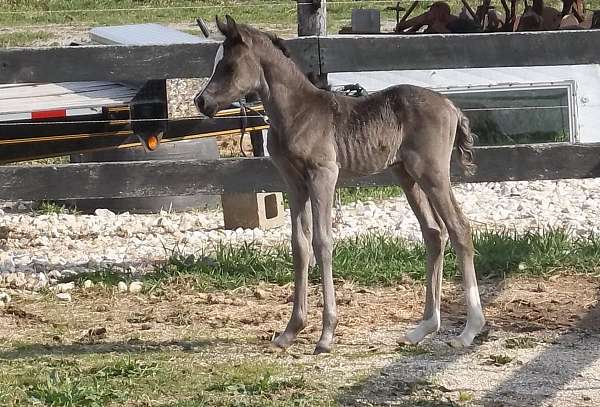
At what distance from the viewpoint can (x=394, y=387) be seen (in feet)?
18.1

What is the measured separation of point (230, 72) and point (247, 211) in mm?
3305

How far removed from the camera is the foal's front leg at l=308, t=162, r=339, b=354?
600 centimetres

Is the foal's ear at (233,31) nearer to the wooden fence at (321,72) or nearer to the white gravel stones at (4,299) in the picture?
the wooden fence at (321,72)

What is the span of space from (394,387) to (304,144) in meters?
1.36

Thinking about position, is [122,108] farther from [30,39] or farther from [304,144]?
[30,39]

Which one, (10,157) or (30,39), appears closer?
(10,157)

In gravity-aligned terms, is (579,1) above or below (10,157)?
above

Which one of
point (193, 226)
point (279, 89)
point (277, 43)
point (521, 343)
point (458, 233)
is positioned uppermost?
point (277, 43)

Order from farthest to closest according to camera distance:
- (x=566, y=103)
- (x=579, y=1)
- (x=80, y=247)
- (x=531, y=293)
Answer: (x=579, y=1)
(x=566, y=103)
(x=80, y=247)
(x=531, y=293)

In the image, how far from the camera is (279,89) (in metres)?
6.11

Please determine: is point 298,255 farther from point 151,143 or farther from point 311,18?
point 151,143

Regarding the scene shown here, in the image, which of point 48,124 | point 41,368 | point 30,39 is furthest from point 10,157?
point 30,39

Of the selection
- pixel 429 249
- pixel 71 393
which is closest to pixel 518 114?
pixel 429 249

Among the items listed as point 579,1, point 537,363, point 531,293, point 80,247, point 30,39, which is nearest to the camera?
point 537,363
